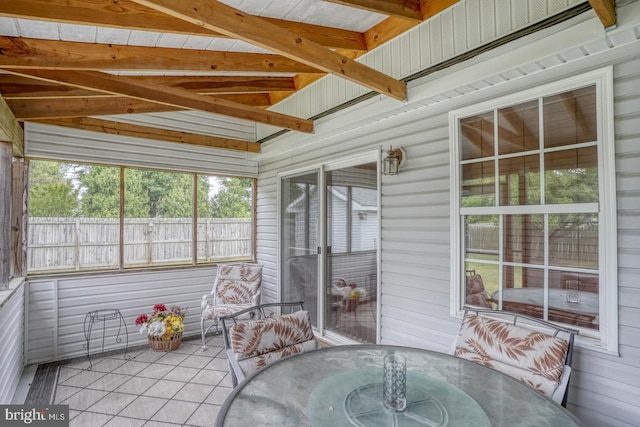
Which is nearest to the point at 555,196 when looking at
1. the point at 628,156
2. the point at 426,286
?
Result: the point at 628,156

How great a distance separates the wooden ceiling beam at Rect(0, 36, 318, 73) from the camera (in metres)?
2.28

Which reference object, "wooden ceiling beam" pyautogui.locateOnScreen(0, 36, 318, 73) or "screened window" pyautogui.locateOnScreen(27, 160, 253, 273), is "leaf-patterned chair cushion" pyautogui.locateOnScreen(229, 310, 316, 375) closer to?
"wooden ceiling beam" pyautogui.locateOnScreen(0, 36, 318, 73)

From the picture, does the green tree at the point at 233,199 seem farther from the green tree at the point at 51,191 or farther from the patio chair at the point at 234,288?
the green tree at the point at 51,191

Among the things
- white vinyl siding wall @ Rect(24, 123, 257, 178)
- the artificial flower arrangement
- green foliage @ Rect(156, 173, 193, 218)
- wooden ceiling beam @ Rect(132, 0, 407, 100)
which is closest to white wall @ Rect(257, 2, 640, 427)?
wooden ceiling beam @ Rect(132, 0, 407, 100)

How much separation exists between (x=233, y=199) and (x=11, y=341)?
3.01 m

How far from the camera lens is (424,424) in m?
1.32

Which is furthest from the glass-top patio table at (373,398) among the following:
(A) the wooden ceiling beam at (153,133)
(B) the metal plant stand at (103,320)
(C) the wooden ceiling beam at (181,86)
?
(A) the wooden ceiling beam at (153,133)

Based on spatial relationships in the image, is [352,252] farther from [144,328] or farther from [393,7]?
[144,328]

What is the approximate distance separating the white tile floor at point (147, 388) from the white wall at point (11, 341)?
1.22ft

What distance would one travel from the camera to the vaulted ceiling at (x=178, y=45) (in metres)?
1.87

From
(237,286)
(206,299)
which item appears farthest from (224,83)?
(206,299)

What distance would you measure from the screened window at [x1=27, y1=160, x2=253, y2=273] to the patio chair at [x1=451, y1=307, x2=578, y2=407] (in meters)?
3.77

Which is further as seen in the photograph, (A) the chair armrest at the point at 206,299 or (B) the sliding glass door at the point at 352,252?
(A) the chair armrest at the point at 206,299

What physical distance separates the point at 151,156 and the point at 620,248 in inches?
190
